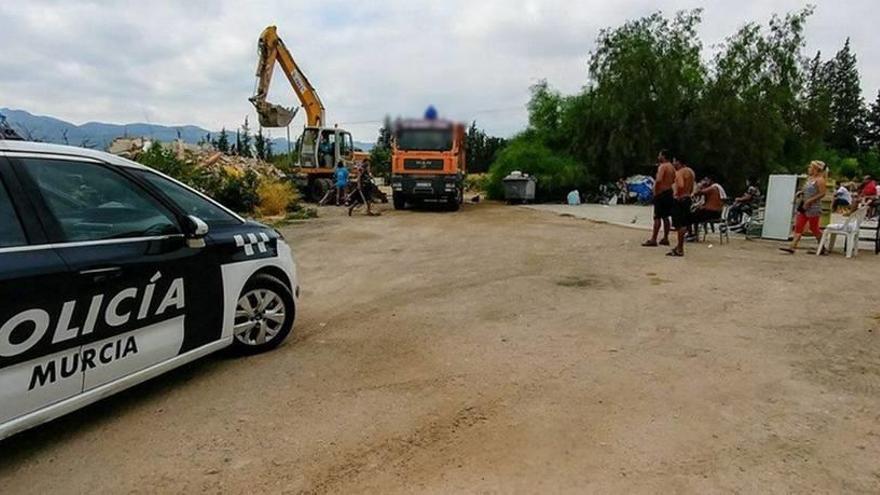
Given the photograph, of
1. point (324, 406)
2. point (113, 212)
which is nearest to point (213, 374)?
point (324, 406)

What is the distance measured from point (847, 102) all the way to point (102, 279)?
79328 millimetres

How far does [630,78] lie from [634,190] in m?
4.57

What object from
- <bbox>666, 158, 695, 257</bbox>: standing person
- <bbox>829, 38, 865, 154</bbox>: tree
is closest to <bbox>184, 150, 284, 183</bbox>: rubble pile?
<bbox>666, 158, 695, 257</bbox>: standing person

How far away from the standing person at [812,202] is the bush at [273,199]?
12.8 m

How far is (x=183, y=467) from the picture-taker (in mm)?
2822

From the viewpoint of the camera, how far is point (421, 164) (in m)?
17.3

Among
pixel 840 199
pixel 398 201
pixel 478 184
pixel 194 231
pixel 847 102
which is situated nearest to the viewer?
pixel 194 231

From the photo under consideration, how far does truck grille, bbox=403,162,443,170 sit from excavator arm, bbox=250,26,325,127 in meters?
5.78

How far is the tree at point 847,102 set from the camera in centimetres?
6212

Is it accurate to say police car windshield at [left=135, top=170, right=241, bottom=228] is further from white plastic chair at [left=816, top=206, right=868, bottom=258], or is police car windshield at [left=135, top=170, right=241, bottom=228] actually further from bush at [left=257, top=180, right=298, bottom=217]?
bush at [left=257, top=180, right=298, bottom=217]

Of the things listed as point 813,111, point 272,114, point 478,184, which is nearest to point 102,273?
point 272,114

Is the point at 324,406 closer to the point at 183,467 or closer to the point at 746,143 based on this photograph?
the point at 183,467

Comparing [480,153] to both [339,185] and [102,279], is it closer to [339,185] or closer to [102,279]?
[339,185]

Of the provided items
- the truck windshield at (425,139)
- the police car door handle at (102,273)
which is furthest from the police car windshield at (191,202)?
the truck windshield at (425,139)
